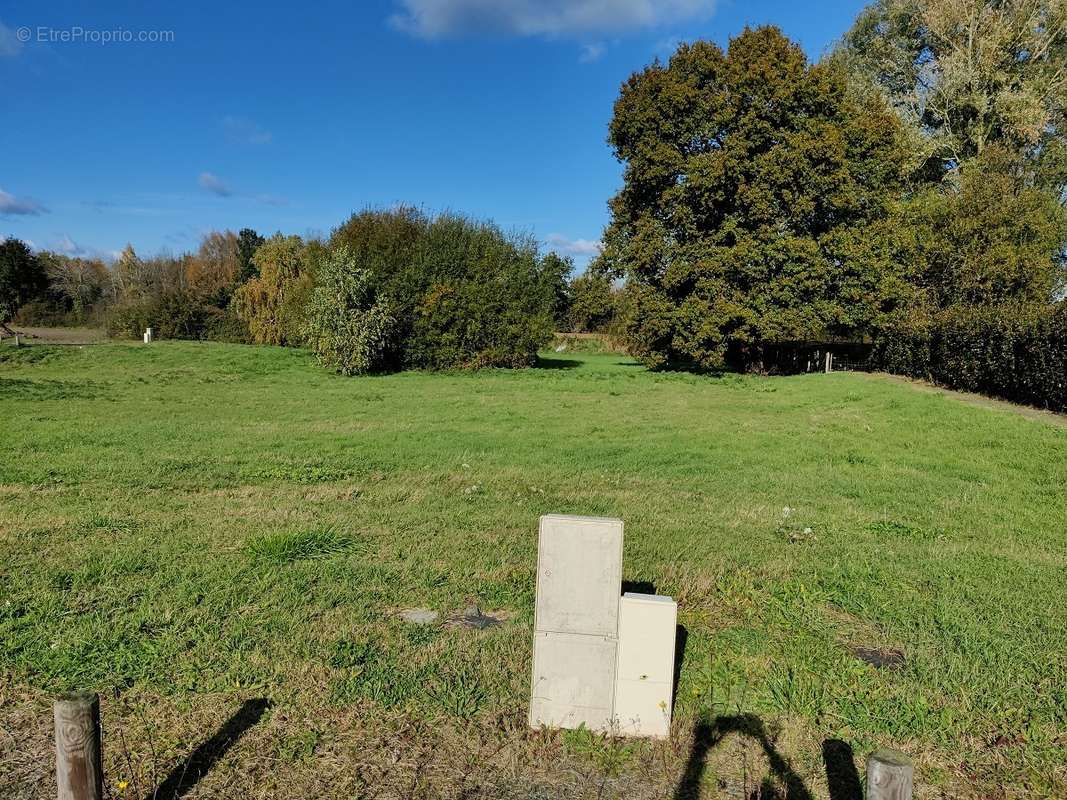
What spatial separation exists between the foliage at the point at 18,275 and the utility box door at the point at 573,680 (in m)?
52.0

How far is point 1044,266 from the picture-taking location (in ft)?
68.2

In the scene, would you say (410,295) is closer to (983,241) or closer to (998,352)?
(998,352)

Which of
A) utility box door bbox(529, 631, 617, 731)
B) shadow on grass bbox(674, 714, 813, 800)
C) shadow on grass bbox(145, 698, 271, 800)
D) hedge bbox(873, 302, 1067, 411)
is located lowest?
shadow on grass bbox(145, 698, 271, 800)


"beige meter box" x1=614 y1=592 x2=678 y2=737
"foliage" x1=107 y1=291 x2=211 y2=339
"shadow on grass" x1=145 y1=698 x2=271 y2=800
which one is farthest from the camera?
"foliage" x1=107 y1=291 x2=211 y2=339

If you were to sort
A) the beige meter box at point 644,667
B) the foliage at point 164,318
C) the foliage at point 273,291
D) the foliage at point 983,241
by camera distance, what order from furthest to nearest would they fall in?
1. the foliage at point 164,318
2. the foliage at point 273,291
3. the foliage at point 983,241
4. the beige meter box at point 644,667

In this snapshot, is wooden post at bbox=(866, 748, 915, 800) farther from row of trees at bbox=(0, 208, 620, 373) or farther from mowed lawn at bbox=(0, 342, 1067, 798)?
row of trees at bbox=(0, 208, 620, 373)

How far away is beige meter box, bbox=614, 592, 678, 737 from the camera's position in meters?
2.97

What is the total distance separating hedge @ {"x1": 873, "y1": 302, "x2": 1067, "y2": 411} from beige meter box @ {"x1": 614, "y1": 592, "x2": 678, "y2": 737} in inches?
539

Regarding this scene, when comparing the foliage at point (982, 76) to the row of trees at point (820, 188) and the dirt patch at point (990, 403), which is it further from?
the dirt patch at point (990, 403)

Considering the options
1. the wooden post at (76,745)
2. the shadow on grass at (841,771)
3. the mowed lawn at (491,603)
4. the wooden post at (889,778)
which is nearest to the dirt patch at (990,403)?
the mowed lawn at (491,603)

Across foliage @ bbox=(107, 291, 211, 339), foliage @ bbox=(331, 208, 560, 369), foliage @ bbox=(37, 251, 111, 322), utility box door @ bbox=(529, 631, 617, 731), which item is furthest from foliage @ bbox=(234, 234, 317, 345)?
utility box door @ bbox=(529, 631, 617, 731)

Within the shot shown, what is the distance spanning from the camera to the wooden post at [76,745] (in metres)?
1.91

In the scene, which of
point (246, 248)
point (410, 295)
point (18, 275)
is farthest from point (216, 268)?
point (410, 295)

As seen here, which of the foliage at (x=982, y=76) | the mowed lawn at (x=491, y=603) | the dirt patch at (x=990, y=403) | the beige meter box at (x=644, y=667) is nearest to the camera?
the mowed lawn at (x=491, y=603)
